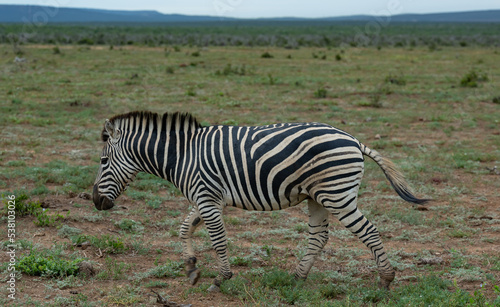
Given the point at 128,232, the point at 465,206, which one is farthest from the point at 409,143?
the point at 128,232

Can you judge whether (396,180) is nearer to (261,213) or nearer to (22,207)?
(261,213)

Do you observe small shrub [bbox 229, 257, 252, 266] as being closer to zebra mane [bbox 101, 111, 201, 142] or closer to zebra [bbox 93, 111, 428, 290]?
zebra [bbox 93, 111, 428, 290]

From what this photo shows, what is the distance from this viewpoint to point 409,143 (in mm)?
11508

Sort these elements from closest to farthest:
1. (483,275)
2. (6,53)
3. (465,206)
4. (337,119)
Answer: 1. (483,275)
2. (465,206)
3. (337,119)
4. (6,53)

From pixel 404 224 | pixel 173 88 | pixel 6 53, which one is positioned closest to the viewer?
pixel 404 224

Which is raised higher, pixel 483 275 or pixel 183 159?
pixel 183 159

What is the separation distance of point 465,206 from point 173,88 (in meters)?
13.0

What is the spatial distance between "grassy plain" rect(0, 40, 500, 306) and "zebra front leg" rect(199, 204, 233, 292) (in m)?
0.16

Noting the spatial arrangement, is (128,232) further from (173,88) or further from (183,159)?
(173,88)

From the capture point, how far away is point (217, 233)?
5098mm

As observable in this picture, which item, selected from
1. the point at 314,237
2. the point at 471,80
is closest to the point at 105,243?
the point at 314,237

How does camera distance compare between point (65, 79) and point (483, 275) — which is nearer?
point (483, 275)

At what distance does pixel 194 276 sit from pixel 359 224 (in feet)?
5.97

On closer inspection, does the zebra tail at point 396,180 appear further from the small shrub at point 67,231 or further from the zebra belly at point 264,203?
the small shrub at point 67,231
